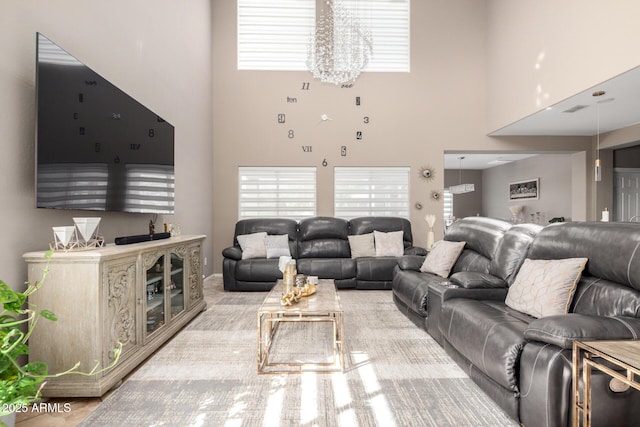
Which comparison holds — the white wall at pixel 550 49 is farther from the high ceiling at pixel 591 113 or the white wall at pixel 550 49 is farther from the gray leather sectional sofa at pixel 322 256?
the gray leather sectional sofa at pixel 322 256

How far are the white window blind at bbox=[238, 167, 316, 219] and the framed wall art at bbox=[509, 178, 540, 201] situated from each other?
225 inches

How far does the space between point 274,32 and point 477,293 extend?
5.53 meters

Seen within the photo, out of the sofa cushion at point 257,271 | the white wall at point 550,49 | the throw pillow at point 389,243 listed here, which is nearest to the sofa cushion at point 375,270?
the throw pillow at point 389,243

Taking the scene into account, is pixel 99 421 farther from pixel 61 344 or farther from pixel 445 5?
pixel 445 5

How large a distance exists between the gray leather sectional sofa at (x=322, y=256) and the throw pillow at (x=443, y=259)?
1256mm

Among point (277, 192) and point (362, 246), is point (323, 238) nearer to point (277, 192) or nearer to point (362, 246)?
point (362, 246)

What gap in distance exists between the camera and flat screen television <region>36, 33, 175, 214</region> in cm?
212

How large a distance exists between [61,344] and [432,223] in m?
5.19

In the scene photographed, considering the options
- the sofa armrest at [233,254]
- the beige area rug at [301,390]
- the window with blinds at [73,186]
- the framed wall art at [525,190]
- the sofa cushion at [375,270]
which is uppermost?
the framed wall art at [525,190]

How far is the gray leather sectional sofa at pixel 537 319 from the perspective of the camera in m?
1.53

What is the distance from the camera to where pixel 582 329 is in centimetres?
157

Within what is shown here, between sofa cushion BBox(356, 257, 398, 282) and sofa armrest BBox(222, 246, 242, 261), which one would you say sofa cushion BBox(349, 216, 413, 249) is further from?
sofa armrest BBox(222, 246, 242, 261)

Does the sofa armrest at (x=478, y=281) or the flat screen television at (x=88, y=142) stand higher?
the flat screen television at (x=88, y=142)

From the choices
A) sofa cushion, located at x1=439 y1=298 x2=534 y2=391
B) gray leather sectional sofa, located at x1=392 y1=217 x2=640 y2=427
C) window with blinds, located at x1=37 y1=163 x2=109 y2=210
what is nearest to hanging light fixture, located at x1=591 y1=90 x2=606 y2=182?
gray leather sectional sofa, located at x1=392 y1=217 x2=640 y2=427
